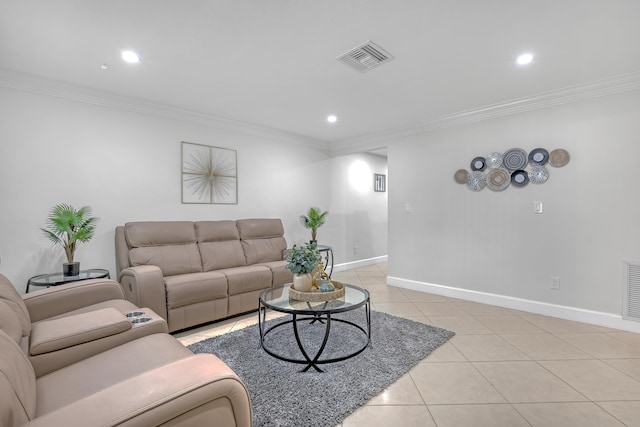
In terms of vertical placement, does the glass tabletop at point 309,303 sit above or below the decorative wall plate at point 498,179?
below

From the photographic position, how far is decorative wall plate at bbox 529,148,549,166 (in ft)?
10.5

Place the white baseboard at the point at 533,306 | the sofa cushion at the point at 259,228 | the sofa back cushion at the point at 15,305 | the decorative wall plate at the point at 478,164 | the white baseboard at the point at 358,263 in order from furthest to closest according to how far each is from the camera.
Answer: the white baseboard at the point at 358,263
the sofa cushion at the point at 259,228
the decorative wall plate at the point at 478,164
the white baseboard at the point at 533,306
the sofa back cushion at the point at 15,305

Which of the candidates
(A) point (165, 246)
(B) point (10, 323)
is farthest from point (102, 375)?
(A) point (165, 246)

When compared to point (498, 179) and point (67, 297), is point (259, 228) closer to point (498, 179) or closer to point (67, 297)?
point (67, 297)

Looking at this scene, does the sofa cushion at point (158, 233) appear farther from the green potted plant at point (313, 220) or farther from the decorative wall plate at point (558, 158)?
the decorative wall plate at point (558, 158)

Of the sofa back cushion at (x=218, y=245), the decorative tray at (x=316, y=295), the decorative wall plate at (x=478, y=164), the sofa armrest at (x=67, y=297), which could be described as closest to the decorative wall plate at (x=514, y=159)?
the decorative wall plate at (x=478, y=164)

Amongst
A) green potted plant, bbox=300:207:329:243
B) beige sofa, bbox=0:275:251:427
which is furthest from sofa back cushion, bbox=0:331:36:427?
green potted plant, bbox=300:207:329:243

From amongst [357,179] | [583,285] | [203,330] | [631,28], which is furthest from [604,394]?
[357,179]

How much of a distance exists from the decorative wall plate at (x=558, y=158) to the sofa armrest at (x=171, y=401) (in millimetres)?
3659

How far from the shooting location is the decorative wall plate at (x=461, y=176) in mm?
3785

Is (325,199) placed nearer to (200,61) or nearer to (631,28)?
(200,61)

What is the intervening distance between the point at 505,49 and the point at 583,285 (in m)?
2.47

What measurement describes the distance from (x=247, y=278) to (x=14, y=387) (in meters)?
2.33

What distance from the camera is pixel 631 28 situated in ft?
6.55
